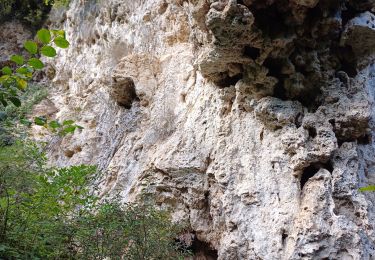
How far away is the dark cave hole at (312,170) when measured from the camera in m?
3.45

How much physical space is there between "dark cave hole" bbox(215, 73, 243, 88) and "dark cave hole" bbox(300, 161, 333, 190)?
1.18 metres

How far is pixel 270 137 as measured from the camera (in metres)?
3.76

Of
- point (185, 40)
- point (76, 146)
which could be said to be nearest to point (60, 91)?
point (76, 146)

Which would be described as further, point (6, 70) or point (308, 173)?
point (308, 173)

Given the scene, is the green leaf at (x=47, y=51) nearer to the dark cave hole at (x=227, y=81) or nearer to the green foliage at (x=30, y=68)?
the green foliage at (x=30, y=68)

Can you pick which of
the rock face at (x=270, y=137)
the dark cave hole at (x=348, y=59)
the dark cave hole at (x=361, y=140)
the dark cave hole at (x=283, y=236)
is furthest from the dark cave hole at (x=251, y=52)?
the dark cave hole at (x=283, y=236)

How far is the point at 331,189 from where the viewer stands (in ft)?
10.7

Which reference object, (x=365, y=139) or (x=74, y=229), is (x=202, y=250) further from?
(x=365, y=139)

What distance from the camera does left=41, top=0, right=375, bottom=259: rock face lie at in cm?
325

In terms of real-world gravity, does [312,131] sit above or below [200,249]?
above

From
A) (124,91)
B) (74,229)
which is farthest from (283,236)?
(124,91)

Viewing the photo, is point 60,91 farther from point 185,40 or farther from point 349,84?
point 349,84

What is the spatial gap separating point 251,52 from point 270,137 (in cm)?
82

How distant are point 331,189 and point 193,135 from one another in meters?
1.68
